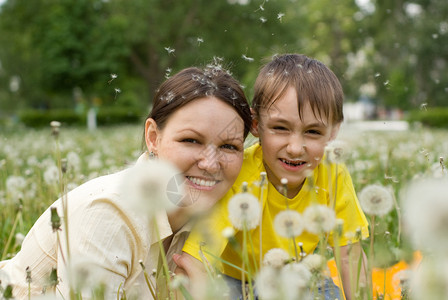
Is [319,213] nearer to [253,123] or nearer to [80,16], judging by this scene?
[253,123]

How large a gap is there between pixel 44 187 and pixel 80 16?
794 inches

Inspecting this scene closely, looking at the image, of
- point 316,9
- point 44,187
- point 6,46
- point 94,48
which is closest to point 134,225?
point 44,187

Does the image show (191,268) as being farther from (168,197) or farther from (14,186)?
(14,186)

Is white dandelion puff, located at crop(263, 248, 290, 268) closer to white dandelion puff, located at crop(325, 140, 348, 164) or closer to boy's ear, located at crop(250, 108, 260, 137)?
white dandelion puff, located at crop(325, 140, 348, 164)

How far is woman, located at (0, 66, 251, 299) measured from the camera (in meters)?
1.63

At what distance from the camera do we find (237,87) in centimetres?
219

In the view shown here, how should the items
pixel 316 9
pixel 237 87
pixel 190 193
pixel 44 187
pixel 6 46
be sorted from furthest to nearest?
pixel 6 46
pixel 316 9
pixel 44 187
pixel 237 87
pixel 190 193

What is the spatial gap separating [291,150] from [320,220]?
95cm

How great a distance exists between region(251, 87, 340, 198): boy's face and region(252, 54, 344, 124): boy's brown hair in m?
0.03

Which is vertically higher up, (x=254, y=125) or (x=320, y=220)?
(x=254, y=125)

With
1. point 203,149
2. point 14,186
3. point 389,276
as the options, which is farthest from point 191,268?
point 14,186

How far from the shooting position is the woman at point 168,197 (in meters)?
1.63

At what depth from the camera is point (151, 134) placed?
219 cm

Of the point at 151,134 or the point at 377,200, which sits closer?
the point at 377,200
